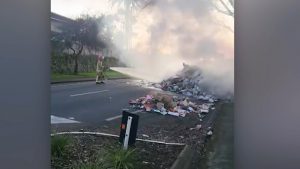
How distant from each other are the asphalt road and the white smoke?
18cm

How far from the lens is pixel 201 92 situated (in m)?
3.49

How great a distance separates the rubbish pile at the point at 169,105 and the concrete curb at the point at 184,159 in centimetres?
26

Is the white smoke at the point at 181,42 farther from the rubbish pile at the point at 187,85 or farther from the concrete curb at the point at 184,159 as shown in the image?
the concrete curb at the point at 184,159

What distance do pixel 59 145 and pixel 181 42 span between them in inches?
46.5

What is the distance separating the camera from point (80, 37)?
351cm

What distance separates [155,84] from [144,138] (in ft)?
1.33

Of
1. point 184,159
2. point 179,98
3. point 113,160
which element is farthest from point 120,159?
point 179,98

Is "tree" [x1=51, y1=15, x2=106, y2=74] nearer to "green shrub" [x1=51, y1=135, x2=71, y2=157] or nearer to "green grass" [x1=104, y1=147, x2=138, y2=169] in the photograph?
"green shrub" [x1=51, y1=135, x2=71, y2=157]

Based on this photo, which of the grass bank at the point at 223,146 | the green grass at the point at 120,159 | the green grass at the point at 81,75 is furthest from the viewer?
the green grass at the point at 81,75

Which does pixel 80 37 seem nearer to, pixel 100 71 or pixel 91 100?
pixel 100 71

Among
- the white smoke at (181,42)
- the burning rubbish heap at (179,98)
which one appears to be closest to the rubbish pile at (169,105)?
the burning rubbish heap at (179,98)

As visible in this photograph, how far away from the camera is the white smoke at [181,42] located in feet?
11.1

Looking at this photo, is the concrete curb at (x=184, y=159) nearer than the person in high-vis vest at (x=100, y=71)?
Yes
